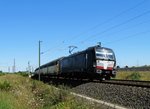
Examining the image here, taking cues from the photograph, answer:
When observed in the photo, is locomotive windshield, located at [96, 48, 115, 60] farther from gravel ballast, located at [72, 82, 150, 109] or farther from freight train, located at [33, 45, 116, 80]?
gravel ballast, located at [72, 82, 150, 109]

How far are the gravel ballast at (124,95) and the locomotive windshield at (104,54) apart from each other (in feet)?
21.0

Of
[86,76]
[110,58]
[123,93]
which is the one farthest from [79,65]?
[123,93]

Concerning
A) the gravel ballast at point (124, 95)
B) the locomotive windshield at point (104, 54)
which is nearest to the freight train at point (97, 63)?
the locomotive windshield at point (104, 54)

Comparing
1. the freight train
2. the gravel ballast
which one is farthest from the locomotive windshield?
the gravel ballast

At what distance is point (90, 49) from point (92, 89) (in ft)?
24.4

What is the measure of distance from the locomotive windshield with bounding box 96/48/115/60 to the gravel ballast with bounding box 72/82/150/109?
21.0ft

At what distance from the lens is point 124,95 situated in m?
18.5

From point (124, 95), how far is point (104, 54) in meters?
12.3

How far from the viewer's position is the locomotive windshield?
99.1 ft

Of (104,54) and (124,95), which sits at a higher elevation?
(104,54)

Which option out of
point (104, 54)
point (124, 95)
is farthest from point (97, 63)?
point (124, 95)

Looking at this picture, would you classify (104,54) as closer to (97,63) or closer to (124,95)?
(97,63)

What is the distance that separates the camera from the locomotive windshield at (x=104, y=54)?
3020 centimetres

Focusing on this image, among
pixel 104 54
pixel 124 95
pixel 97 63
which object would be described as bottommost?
pixel 124 95
